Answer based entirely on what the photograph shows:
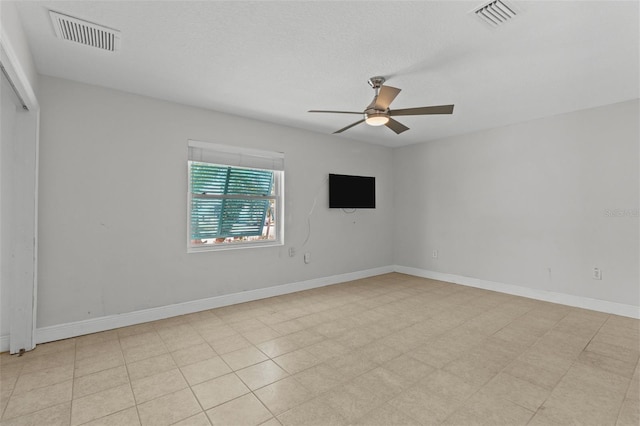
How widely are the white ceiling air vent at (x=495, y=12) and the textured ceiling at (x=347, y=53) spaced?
1.9 inches

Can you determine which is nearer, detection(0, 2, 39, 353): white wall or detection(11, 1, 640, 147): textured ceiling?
detection(11, 1, 640, 147): textured ceiling

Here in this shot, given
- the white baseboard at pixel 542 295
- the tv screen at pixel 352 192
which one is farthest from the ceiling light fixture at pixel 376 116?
the white baseboard at pixel 542 295

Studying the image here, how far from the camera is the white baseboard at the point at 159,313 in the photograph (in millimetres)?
2797

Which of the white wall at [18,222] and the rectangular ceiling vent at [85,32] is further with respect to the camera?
the white wall at [18,222]

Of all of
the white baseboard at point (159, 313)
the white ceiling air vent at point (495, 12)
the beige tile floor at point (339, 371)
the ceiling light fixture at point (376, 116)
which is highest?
the white ceiling air vent at point (495, 12)

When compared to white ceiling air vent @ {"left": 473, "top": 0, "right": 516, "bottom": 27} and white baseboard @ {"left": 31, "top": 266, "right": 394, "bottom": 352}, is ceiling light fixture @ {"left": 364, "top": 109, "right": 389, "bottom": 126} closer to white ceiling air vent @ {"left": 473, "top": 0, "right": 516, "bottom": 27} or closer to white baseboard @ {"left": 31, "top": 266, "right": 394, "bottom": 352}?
white ceiling air vent @ {"left": 473, "top": 0, "right": 516, "bottom": 27}

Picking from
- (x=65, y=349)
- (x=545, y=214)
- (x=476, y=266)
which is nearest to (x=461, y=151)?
(x=545, y=214)

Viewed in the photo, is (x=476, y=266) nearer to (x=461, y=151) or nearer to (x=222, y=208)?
(x=461, y=151)

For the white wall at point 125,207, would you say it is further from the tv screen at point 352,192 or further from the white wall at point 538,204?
the white wall at point 538,204

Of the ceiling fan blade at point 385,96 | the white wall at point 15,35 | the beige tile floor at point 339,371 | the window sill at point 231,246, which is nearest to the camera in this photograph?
the white wall at point 15,35

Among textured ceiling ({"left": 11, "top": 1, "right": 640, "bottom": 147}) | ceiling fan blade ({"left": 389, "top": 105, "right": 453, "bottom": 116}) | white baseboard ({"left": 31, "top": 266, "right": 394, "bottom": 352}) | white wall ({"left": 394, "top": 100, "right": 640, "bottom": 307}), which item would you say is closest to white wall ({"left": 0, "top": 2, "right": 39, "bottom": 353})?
white baseboard ({"left": 31, "top": 266, "right": 394, "bottom": 352})

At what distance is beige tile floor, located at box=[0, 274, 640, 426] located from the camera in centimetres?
179

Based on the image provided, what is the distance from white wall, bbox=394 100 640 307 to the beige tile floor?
70cm

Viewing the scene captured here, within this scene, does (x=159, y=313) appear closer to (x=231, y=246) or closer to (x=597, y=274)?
(x=231, y=246)
